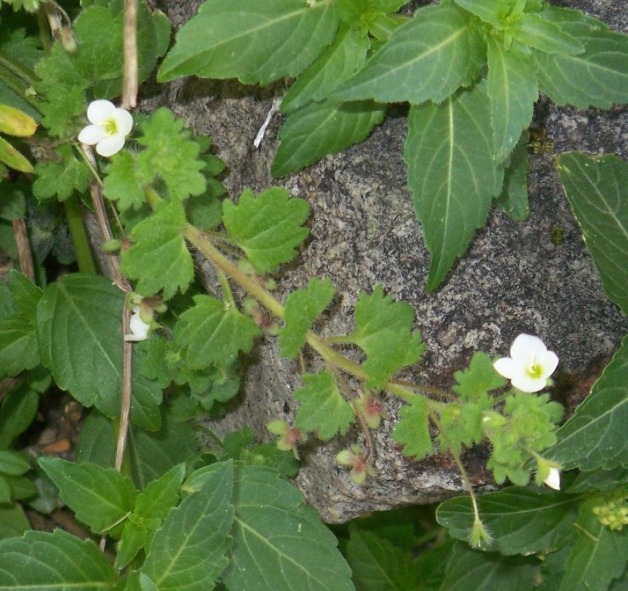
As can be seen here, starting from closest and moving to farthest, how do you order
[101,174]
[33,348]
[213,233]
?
[213,233], [101,174], [33,348]

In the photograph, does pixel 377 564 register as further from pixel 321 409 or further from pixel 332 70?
pixel 332 70

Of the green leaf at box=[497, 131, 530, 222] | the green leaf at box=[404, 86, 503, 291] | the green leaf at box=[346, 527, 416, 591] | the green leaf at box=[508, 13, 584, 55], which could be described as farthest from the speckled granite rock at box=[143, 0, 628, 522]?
the green leaf at box=[346, 527, 416, 591]

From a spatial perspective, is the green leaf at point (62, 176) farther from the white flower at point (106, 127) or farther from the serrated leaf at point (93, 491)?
the serrated leaf at point (93, 491)

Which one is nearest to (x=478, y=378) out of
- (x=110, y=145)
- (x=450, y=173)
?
(x=450, y=173)

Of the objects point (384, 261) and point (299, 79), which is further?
point (384, 261)

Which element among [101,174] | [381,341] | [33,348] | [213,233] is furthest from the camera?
[33,348]

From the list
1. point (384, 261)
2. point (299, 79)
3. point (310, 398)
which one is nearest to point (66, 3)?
point (299, 79)

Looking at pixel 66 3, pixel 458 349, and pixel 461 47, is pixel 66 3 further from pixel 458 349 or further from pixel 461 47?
pixel 458 349
